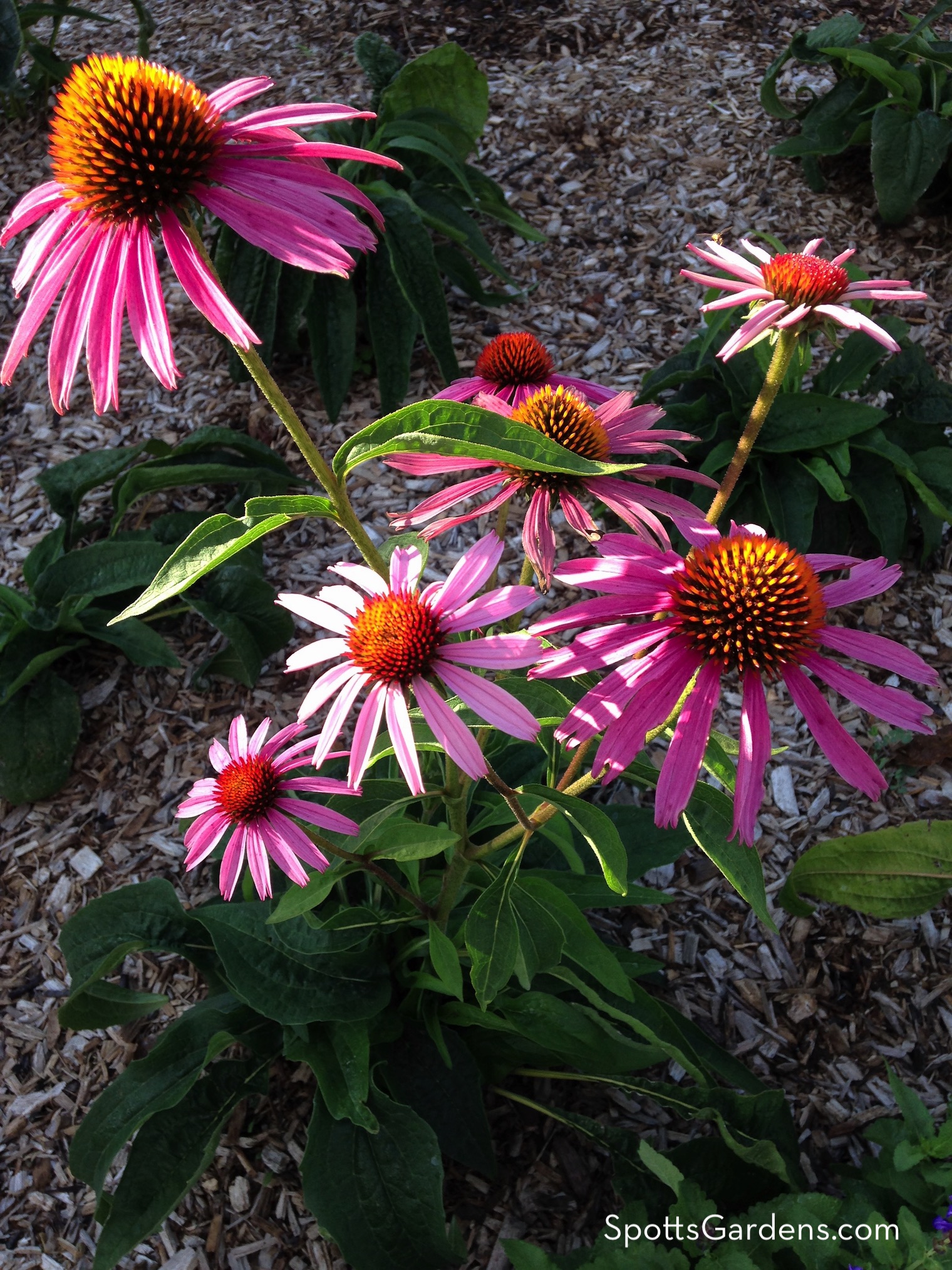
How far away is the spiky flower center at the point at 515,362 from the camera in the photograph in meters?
1.67

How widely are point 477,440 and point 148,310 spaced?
0.37 meters

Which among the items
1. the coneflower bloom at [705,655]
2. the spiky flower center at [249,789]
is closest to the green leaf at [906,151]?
the coneflower bloom at [705,655]

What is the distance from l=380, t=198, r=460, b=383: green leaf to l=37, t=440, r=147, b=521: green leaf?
0.91 meters

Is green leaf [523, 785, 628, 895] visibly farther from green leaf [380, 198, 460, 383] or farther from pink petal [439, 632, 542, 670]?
green leaf [380, 198, 460, 383]

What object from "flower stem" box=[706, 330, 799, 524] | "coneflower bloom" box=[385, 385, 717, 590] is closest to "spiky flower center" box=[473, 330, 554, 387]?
"coneflower bloom" box=[385, 385, 717, 590]

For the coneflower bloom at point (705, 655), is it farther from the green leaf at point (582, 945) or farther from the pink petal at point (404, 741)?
the green leaf at point (582, 945)

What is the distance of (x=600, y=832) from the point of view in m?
1.34

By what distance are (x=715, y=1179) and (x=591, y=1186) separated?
31 cm

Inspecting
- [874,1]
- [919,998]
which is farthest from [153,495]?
[874,1]

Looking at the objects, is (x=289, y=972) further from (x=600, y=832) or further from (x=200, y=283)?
(x=200, y=283)

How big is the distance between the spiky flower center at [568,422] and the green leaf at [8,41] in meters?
2.88

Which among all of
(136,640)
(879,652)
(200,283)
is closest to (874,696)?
(879,652)

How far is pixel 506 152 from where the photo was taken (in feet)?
13.1

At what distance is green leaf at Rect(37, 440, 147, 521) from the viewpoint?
2.89 meters
